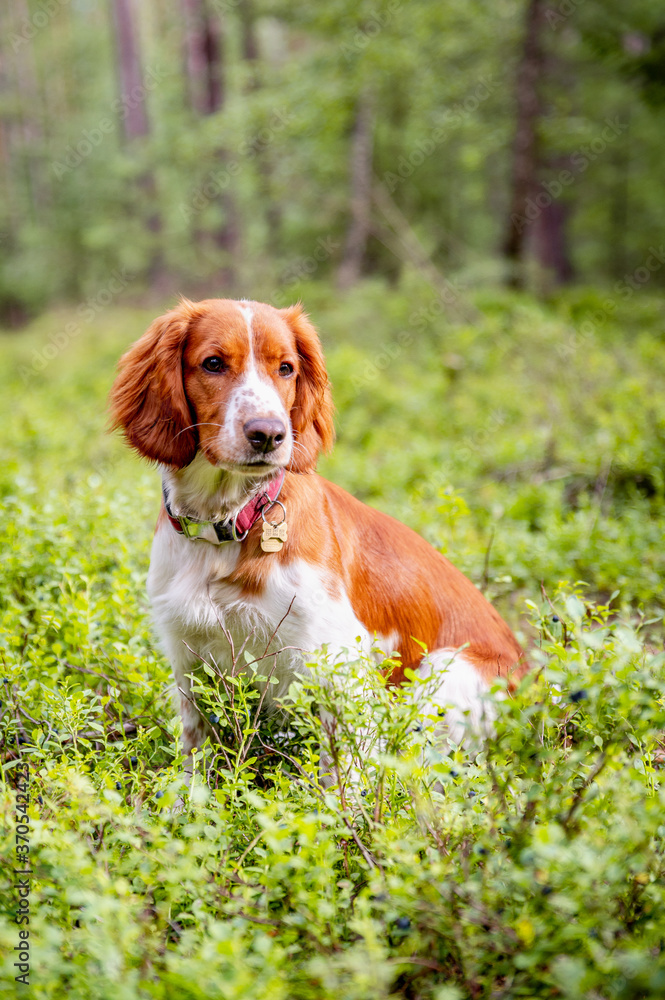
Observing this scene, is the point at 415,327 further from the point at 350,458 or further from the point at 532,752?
the point at 532,752

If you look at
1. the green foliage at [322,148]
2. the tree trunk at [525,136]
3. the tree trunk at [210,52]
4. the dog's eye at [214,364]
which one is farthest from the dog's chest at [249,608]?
the tree trunk at [210,52]

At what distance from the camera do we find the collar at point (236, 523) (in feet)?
8.25

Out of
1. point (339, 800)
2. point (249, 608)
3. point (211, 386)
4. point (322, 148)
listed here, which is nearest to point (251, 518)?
point (249, 608)

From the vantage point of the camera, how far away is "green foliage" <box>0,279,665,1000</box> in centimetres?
144

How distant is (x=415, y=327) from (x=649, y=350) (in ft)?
11.4

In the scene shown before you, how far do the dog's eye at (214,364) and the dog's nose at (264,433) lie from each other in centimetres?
30

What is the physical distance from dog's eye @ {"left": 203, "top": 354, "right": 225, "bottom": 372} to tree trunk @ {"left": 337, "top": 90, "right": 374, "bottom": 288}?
422 inches

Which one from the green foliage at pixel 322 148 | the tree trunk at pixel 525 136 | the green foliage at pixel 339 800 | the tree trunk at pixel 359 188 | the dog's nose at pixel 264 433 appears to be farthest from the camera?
the tree trunk at pixel 359 188

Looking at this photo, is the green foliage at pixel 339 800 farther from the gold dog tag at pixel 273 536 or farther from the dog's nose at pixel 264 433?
the dog's nose at pixel 264 433

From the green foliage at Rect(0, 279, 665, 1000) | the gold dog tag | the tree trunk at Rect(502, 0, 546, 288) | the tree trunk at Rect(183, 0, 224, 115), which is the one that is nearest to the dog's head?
the gold dog tag

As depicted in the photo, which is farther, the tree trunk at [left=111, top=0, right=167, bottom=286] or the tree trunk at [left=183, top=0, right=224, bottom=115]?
the tree trunk at [left=111, top=0, right=167, bottom=286]

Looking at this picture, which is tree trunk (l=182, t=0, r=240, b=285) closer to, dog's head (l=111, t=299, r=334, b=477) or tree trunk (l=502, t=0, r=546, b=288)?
tree trunk (l=502, t=0, r=546, b=288)

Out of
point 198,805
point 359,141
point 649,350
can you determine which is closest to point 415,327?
point 649,350

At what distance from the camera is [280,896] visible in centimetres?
166
